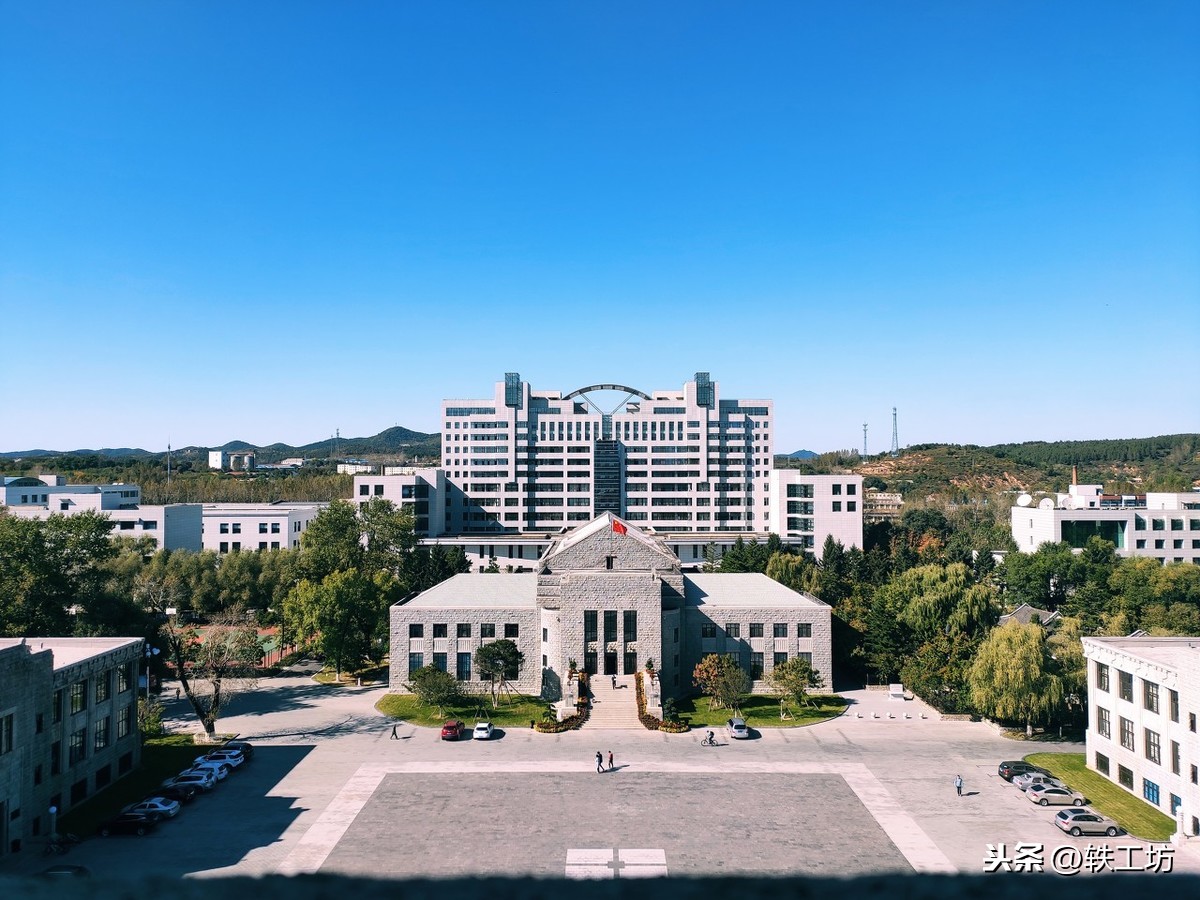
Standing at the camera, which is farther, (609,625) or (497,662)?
(609,625)

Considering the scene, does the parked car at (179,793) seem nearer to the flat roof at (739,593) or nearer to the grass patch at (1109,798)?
the flat roof at (739,593)

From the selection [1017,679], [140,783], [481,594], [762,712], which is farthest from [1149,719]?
[140,783]

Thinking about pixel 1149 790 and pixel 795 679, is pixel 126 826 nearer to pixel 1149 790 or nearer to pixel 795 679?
pixel 795 679

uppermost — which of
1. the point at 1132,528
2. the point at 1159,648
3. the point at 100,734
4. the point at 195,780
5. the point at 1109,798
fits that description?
the point at 1132,528

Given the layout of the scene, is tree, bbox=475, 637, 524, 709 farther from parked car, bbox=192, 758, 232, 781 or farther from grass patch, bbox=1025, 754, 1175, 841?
grass patch, bbox=1025, 754, 1175, 841

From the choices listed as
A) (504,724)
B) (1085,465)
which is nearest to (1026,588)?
(504,724)

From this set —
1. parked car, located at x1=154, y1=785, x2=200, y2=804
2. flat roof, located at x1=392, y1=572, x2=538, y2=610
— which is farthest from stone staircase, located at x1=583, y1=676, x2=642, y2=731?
parked car, located at x1=154, y1=785, x2=200, y2=804

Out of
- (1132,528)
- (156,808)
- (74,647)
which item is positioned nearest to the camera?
(156,808)
